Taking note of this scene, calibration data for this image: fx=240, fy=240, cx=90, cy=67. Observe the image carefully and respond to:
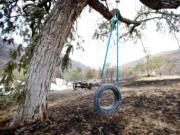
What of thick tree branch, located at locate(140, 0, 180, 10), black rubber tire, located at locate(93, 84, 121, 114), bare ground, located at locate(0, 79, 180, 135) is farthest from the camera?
thick tree branch, located at locate(140, 0, 180, 10)

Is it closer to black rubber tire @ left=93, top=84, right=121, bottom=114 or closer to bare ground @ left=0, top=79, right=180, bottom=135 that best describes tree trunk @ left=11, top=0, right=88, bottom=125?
bare ground @ left=0, top=79, right=180, bottom=135

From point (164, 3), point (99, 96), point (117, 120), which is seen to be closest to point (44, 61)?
point (99, 96)

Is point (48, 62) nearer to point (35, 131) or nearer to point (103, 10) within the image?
point (35, 131)

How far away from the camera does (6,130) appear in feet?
13.5

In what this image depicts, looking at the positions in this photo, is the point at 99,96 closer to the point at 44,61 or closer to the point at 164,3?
the point at 44,61

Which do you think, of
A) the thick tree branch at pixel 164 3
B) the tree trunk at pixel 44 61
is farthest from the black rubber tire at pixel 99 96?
the thick tree branch at pixel 164 3

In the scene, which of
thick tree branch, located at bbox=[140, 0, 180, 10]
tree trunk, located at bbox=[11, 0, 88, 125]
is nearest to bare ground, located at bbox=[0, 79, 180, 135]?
tree trunk, located at bbox=[11, 0, 88, 125]

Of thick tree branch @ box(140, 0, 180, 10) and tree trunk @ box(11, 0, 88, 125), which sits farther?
thick tree branch @ box(140, 0, 180, 10)

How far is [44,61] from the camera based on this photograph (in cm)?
429

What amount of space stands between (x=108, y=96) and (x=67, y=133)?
2496 millimetres

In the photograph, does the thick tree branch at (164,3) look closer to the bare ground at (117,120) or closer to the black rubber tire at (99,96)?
the bare ground at (117,120)

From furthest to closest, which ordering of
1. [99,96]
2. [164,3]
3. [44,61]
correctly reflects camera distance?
[164,3] < [44,61] < [99,96]

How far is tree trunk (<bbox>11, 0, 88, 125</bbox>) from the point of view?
4207 millimetres

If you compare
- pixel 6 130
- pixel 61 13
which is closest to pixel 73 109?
pixel 6 130
